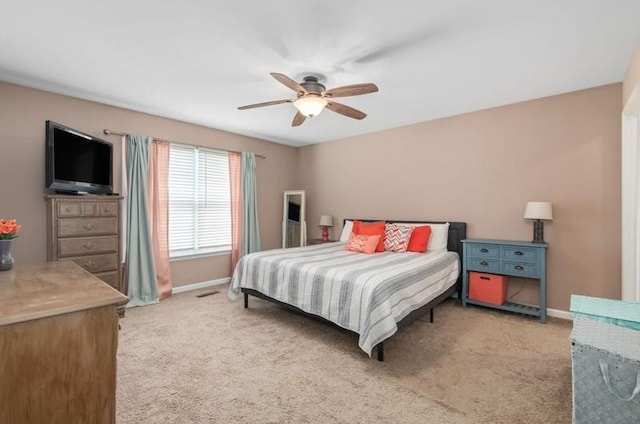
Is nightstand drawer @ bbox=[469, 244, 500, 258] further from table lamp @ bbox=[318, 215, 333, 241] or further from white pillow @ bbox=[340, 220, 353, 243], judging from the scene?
table lamp @ bbox=[318, 215, 333, 241]

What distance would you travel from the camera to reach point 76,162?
3.18m

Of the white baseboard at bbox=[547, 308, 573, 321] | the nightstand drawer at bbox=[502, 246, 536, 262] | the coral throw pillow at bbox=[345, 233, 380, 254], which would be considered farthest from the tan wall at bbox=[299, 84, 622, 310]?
the coral throw pillow at bbox=[345, 233, 380, 254]

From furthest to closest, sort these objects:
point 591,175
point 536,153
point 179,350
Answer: point 536,153
point 591,175
point 179,350

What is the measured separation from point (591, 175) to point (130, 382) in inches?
186

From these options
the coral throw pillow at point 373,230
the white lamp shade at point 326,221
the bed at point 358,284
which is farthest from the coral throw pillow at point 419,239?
the white lamp shade at point 326,221

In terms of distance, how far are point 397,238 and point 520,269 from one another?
1441 millimetres

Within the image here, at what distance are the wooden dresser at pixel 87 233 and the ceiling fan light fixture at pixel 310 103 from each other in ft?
7.39

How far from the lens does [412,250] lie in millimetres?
4004

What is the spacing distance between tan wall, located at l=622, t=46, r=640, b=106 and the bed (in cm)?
228

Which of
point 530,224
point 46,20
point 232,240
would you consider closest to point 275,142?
point 232,240

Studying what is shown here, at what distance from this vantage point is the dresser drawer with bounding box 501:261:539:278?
3.33 m

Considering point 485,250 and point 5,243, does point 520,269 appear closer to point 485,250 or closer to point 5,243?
point 485,250

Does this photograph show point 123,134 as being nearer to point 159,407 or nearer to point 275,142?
point 275,142

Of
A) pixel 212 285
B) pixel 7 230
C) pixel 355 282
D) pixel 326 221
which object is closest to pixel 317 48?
pixel 355 282
